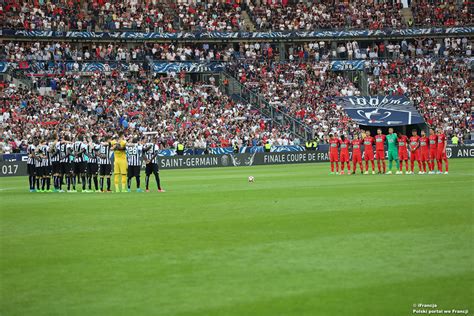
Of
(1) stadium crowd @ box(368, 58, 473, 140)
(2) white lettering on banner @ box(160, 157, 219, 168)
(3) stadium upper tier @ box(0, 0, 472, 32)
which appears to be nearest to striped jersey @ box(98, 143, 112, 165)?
(2) white lettering on banner @ box(160, 157, 219, 168)

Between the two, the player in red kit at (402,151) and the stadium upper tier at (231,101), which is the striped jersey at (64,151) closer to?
the player in red kit at (402,151)

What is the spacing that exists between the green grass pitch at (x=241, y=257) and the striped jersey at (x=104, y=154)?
254 inches

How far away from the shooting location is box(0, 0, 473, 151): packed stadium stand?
5466cm

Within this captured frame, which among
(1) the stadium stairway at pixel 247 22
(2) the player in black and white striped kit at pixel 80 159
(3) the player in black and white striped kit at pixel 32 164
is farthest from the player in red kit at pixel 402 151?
(1) the stadium stairway at pixel 247 22

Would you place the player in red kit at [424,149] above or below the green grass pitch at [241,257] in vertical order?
above

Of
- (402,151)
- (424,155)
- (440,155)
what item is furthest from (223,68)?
(440,155)

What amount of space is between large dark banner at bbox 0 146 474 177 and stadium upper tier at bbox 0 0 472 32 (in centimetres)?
1794

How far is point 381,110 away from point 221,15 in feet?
57.4

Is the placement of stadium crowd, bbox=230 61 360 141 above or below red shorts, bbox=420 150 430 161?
above

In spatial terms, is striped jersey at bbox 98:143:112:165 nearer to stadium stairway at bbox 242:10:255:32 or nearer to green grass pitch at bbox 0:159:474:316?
green grass pitch at bbox 0:159:474:316

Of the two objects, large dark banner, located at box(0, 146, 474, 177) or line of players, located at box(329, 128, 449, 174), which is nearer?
line of players, located at box(329, 128, 449, 174)

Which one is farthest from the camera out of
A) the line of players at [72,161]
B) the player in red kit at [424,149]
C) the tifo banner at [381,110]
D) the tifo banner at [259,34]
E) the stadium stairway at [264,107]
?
the tifo banner at [259,34]

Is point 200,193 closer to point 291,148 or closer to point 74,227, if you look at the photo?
point 74,227

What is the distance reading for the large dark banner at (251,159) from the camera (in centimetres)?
4975
